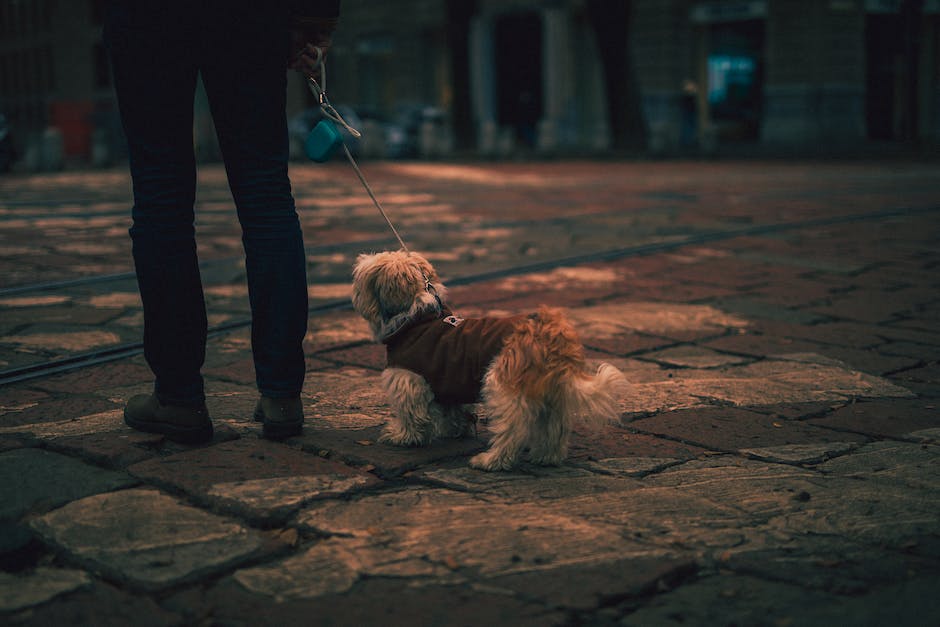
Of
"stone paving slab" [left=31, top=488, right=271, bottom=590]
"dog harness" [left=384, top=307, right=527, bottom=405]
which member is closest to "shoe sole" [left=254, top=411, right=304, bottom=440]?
"dog harness" [left=384, top=307, right=527, bottom=405]

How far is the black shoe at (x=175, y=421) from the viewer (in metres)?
2.74

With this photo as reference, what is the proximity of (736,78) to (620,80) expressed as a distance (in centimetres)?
640

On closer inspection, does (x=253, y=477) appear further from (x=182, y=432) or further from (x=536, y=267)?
(x=536, y=267)

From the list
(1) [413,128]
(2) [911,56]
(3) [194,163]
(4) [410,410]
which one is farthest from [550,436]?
(1) [413,128]

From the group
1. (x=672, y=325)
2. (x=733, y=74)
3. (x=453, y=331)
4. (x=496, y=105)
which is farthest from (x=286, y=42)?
(x=496, y=105)

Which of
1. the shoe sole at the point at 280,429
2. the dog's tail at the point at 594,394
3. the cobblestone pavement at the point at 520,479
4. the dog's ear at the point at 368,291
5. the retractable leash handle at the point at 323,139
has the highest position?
the retractable leash handle at the point at 323,139

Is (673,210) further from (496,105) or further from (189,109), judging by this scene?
(496,105)

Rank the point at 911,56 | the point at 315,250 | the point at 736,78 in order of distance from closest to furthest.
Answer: the point at 315,250 < the point at 911,56 < the point at 736,78

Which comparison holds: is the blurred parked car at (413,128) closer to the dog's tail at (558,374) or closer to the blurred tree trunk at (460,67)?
the blurred tree trunk at (460,67)

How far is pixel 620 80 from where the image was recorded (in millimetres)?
19938

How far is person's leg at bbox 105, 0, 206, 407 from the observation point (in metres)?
2.57

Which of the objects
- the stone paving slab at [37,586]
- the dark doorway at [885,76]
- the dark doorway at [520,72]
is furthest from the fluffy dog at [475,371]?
the dark doorway at [520,72]

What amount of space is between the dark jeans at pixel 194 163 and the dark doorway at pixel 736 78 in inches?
922

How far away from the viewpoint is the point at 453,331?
2771 mm
